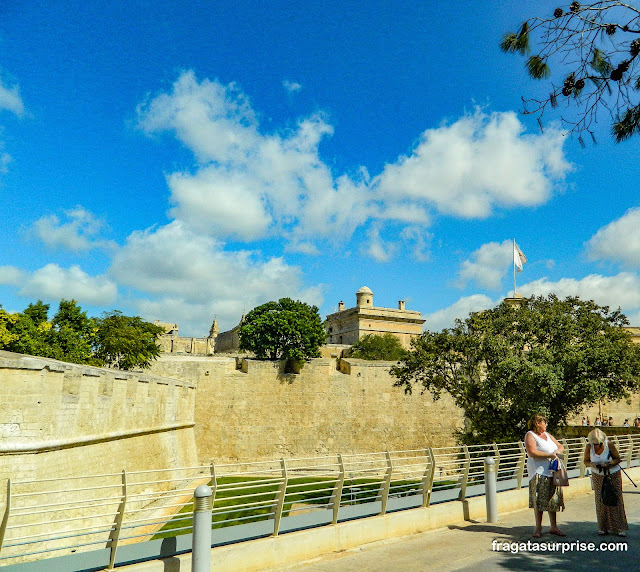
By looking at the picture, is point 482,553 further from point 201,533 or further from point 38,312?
point 38,312

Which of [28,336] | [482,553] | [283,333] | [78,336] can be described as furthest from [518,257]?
[482,553]

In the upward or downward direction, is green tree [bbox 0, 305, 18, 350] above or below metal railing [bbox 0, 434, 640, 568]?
above

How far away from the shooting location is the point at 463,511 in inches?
299

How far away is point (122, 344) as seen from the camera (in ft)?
81.5

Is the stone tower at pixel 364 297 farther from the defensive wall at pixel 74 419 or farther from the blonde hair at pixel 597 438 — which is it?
the blonde hair at pixel 597 438

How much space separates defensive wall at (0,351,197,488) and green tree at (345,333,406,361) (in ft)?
94.2

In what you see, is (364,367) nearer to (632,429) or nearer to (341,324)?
(632,429)

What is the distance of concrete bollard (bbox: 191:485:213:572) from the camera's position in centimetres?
441

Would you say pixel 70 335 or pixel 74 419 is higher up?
pixel 70 335

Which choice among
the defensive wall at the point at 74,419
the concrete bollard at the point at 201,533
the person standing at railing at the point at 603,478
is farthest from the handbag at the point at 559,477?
the defensive wall at the point at 74,419

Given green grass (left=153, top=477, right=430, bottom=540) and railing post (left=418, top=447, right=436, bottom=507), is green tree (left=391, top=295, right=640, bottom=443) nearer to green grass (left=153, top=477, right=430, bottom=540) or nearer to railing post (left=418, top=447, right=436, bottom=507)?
green grass (left=153, top=477, right=430, bottom=540)

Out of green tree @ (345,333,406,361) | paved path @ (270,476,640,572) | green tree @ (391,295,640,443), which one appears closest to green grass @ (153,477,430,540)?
paved path @ (270,476,640,572)

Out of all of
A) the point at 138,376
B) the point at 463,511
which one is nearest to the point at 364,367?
the point at 138,376

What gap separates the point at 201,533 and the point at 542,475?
4.21 meters
